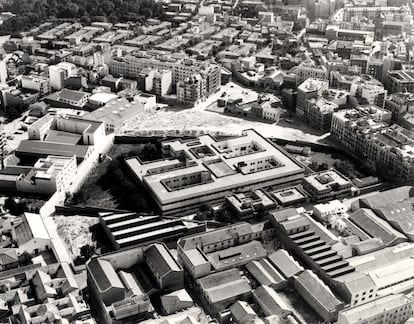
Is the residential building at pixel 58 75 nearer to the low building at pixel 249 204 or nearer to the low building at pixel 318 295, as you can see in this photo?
the low building at pixel 249 204

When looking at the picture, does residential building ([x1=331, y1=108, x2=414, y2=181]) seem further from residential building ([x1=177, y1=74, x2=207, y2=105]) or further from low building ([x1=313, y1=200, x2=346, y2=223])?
residential building ([x1=177, y1=74, x2=207, y2=105])

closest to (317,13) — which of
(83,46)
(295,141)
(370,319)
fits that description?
(83,46)

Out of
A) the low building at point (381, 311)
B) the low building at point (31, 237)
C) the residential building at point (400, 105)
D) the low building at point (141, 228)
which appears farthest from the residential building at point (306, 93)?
the low building at point (31, 237)

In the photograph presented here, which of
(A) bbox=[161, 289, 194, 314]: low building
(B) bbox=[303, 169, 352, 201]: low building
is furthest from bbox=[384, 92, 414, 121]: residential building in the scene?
(A) bbox=[161, 289, 194, 314]: low building

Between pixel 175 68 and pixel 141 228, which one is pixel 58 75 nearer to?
pixel 175 68

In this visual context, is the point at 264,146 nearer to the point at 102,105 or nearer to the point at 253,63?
the point at 102,105

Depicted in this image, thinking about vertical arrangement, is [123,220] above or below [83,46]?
below

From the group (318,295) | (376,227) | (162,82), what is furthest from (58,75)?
(318,295)
